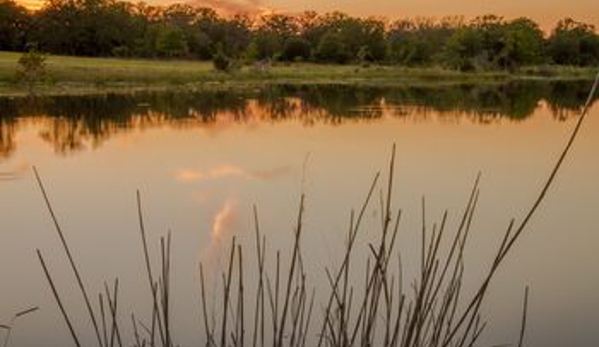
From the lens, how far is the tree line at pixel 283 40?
212 ft

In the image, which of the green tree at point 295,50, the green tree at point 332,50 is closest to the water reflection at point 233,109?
the green tree at point 332,50

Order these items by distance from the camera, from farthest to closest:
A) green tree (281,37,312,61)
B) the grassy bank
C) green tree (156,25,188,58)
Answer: green tree (281,37,312,61)
green tree (156,25,188,58)
the grassy bank

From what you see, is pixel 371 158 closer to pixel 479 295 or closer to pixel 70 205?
pixel 70 205

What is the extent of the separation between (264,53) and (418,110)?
41.3 m

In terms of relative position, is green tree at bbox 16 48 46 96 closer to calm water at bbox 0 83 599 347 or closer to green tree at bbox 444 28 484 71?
calm water at bbox 0 83 599 347

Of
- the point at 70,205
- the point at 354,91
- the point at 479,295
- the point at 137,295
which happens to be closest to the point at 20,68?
the point at 354,91

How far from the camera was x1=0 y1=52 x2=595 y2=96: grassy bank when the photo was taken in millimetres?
38878

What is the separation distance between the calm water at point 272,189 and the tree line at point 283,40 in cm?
3141

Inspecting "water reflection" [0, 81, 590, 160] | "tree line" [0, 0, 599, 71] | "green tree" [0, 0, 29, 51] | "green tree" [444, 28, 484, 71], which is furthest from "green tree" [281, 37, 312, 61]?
"water reflection" [0, 81, 590, 160]

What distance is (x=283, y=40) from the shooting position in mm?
74812

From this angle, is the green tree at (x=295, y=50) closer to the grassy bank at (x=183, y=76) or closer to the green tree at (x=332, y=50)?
the green tree at (x=332, y=50)

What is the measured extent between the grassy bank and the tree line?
5.07 meters

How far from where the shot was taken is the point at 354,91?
42.4m

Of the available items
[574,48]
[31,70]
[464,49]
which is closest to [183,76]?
[31,70]
